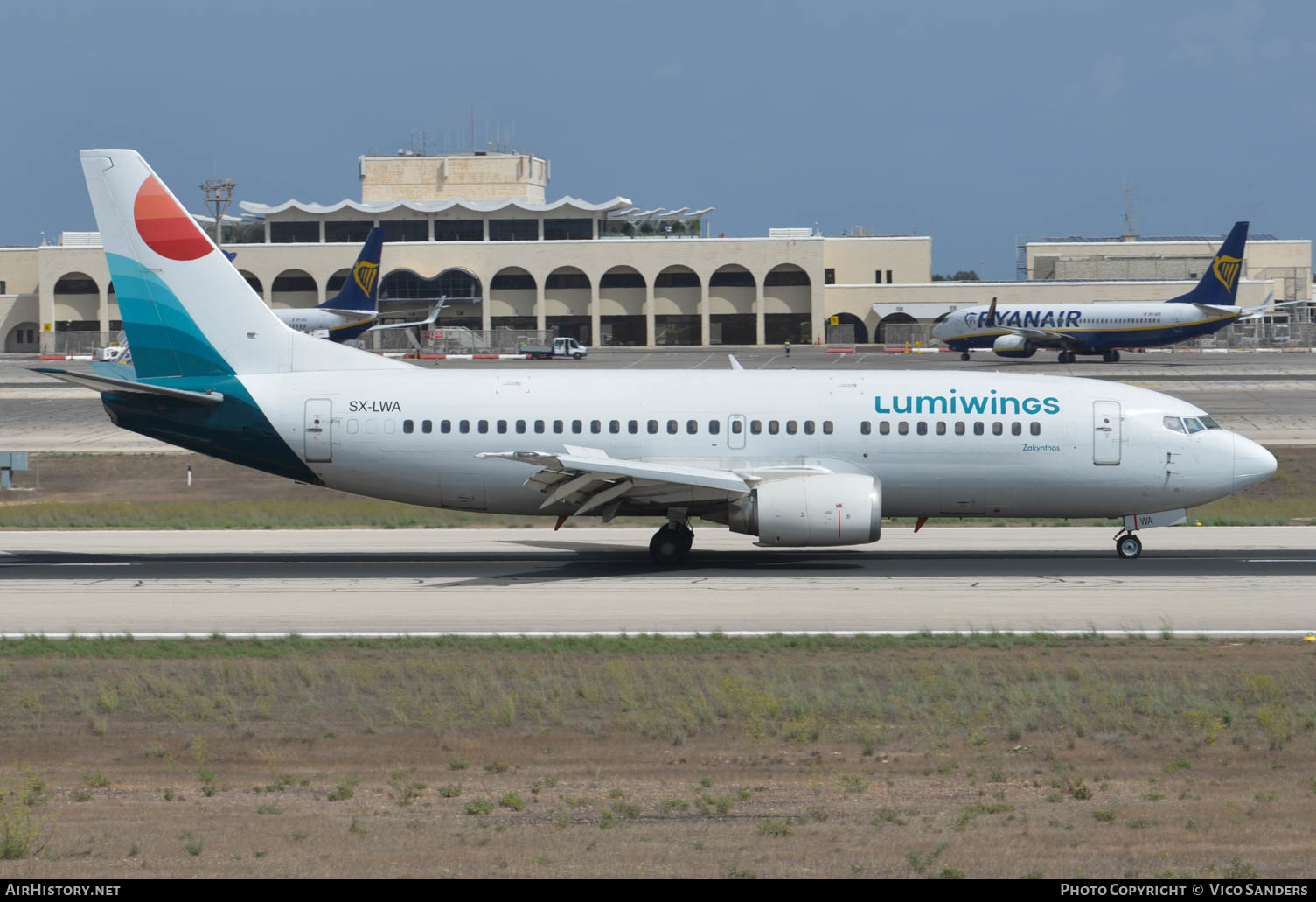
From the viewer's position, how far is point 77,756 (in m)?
15.7

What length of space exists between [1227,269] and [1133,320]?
7.47 metres

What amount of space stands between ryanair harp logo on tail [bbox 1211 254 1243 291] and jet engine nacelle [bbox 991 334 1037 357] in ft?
44.9

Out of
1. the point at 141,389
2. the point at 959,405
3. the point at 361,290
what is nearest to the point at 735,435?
the point at 959,405

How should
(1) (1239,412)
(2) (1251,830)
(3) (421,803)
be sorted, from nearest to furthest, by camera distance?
(2) (1251,830) < (3) (421,803) < (1) (1239,412)

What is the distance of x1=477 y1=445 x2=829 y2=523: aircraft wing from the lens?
2770cm

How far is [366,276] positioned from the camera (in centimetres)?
10656

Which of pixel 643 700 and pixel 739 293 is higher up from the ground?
pixel 739 293

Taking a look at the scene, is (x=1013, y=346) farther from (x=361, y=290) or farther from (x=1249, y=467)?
(x=1249, y=467)

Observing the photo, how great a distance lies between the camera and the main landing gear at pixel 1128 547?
3034 cm

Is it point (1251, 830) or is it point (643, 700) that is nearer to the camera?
point (1251, 830)

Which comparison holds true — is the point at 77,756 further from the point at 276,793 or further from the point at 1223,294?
the point at 1223,294
